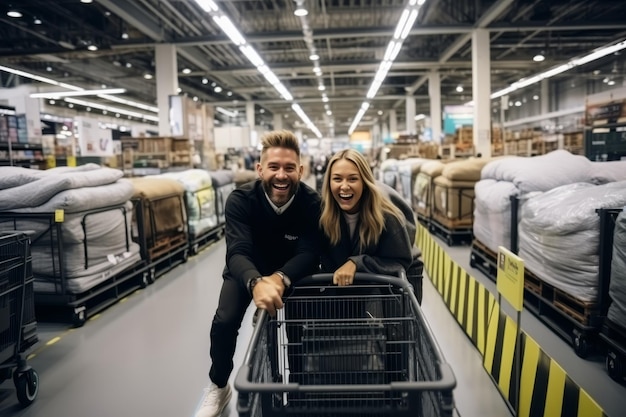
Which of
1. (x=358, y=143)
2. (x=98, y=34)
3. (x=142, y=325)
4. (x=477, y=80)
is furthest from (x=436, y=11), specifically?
(x=358, y=143)

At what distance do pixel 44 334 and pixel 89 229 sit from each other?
1090 millimetres

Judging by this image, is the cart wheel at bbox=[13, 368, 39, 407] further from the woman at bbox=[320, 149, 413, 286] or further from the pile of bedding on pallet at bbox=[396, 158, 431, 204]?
the pile of bedding on pallet at bbox=[396, 158, 431, 204]

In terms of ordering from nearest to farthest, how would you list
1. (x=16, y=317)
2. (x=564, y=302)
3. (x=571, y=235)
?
(x=16, y=317) < (x=571, y=235) < (x=564, y=302)

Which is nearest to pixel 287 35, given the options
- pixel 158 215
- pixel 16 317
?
pixel 158 215

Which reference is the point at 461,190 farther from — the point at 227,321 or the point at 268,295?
the point at 268,295

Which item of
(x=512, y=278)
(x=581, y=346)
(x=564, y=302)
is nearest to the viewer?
(x=512, y=278)

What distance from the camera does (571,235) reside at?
11.9 feet

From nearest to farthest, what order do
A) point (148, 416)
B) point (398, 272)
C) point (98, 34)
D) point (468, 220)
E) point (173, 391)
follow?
point (398, 272) < point (148, 416) < point (173, 391) < point (468, 220) < point (98, 34)

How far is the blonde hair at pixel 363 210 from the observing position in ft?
7.61

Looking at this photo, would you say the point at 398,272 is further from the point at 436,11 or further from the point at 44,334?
the point at 436,11

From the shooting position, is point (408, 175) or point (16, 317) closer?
point (16, 317)

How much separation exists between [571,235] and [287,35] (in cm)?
Result: 1042

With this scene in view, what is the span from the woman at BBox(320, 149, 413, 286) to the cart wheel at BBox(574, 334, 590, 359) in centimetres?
201

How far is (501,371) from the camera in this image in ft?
10.2
